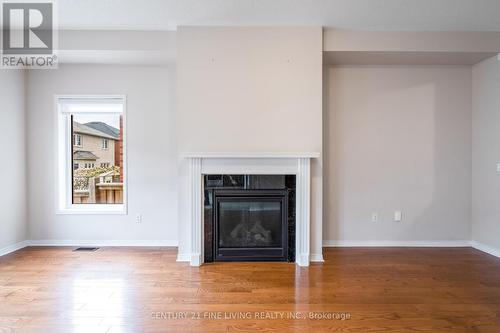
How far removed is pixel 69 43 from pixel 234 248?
10.2 feet

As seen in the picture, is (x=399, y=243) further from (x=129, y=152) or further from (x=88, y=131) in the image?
(x=88, y=131)

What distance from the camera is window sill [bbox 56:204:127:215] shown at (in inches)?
147

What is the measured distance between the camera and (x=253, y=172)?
3078 millimetres

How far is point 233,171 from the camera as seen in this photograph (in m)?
3.08

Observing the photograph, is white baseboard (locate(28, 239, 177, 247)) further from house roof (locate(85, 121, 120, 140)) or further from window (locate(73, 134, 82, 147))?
house roof (locate(85, 121, 120, 140))

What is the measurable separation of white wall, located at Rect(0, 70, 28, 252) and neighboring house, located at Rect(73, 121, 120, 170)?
2.02 ft

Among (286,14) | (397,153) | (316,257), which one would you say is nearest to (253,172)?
(316,257)

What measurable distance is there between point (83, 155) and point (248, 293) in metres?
3.12

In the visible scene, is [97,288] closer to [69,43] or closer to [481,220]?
[69,43]

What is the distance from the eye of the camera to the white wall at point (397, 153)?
366 cm

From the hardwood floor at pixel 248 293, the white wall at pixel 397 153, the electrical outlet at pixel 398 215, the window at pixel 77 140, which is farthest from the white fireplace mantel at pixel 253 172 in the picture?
the window at pixel 77 140

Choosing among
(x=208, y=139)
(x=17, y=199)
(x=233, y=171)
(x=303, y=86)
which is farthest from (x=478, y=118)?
(x=17, y=199)

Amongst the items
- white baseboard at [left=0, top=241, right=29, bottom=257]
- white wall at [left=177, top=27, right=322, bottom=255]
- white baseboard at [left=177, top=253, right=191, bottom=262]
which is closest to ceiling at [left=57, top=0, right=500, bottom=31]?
white wall at [left=177, top=27, right=322, bottom=255]

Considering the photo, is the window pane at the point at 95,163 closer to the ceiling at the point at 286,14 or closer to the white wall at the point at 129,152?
the white wall at the point at 129,152
